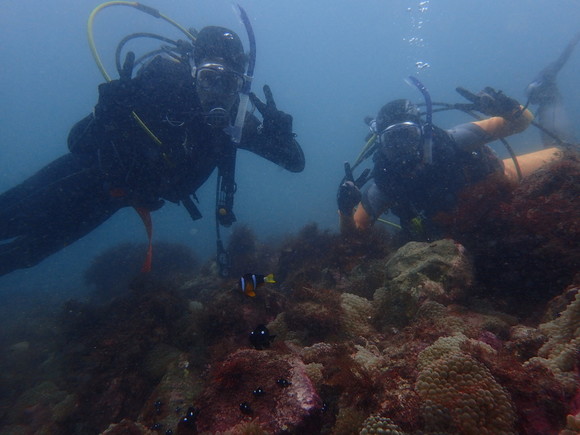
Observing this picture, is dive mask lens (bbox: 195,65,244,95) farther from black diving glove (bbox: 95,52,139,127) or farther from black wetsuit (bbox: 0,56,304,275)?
black diving glove (bbox: 95,52,139,127)

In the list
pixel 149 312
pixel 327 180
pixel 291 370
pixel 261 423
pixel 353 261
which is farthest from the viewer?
pixel 327 180

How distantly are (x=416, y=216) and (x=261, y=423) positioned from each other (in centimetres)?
510

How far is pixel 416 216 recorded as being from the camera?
6.22 meters

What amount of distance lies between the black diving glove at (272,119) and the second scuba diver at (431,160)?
56.1 inches

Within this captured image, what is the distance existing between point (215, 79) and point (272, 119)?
47.4 inches

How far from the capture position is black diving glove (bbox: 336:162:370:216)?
6000 millimetres


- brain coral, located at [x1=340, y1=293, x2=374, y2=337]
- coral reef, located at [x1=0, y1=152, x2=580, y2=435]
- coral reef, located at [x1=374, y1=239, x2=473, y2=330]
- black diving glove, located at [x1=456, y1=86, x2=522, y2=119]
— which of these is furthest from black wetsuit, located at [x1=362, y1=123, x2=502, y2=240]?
brain coral, located at [x1=340, y1=293, x2=374, y2=337]

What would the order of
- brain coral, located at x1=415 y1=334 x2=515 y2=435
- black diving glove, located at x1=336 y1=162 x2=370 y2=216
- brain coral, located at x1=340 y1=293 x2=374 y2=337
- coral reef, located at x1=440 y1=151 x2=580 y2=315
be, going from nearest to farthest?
brain coral, located at x1=415 y1=334 x2=515 y2=435, coral reef, located at x1=440 y1=151 x2=580 y2=315, brain coral, located at x1=340 y1=293 x2=374 y2=337, black diving glove, located at x1=336 y1=162 x2=370 y2=216

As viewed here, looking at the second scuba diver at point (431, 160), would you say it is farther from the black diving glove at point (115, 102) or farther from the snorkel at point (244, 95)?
the black diving glove at point (115, 102)

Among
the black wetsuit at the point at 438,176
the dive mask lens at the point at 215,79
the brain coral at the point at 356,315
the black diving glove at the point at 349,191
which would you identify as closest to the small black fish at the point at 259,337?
the brain coral at the point at 356,315

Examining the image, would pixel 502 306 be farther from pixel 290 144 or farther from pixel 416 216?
pixel 290 144

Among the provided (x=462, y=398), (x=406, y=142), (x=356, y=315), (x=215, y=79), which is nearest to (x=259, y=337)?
(x=356, y=315)

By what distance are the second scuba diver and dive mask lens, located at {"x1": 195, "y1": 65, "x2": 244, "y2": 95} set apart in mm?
2605

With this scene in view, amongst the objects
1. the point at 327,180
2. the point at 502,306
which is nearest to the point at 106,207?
the point at 502,306
